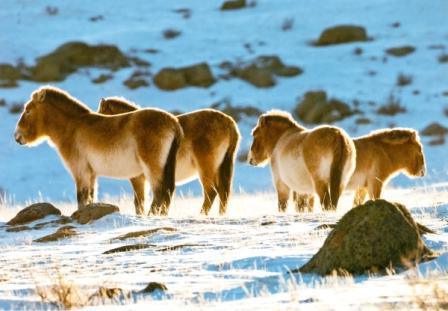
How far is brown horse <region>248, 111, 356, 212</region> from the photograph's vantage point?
12406 mm

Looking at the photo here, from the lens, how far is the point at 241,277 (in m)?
6.42

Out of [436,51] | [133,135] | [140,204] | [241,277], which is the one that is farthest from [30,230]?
[436,51]

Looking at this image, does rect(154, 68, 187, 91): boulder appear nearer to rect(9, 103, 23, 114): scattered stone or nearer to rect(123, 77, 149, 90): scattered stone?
rect(123, 77, 149, 90): scattered stone

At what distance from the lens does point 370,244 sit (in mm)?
6352

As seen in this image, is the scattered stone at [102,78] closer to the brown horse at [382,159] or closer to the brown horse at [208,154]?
the brown horse at [208,154]

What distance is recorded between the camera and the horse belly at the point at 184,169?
13.6 meters

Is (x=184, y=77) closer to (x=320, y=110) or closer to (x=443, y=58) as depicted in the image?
(x=320, y=110)

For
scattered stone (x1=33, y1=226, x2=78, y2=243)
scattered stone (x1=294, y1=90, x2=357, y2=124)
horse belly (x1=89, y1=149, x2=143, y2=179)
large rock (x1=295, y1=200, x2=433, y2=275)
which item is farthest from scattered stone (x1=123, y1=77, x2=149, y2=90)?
large rock (x1=295, y1=200, x2=433, y2=275)

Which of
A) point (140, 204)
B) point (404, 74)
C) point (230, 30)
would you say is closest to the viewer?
point (140, 204)

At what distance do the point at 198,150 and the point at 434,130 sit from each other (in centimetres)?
1751

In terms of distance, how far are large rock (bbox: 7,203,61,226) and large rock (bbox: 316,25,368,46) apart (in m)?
29.2

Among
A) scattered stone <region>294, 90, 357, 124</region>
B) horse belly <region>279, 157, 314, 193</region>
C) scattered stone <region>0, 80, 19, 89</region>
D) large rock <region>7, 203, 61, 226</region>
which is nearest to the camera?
large rock <region>7, 203, 61, 226</region>

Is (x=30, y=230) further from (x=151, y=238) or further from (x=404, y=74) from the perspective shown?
(x=404, y=74)

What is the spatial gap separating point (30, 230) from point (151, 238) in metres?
2.29
